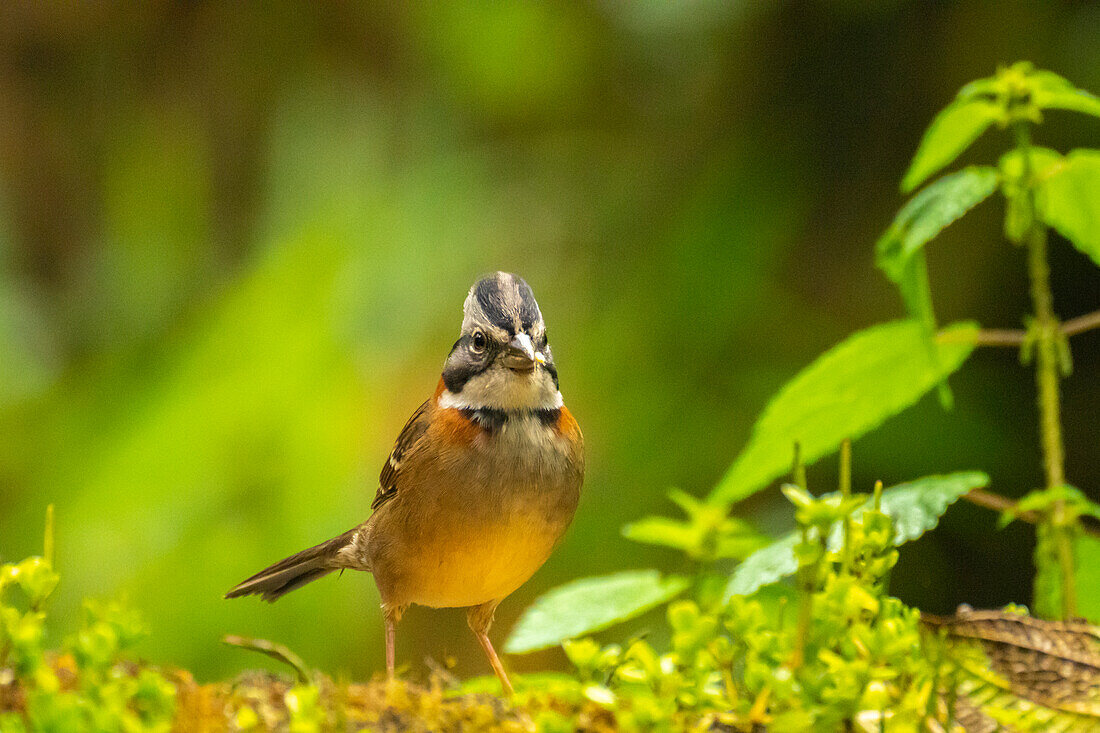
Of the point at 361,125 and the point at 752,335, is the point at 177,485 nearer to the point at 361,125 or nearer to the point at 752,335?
the point at 361,125

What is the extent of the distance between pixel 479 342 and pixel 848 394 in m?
0.81

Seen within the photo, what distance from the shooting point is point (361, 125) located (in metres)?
5.38

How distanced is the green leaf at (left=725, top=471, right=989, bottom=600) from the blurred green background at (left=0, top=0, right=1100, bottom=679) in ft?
8.03

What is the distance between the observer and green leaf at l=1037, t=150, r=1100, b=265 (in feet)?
6.52

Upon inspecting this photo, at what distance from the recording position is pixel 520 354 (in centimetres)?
221

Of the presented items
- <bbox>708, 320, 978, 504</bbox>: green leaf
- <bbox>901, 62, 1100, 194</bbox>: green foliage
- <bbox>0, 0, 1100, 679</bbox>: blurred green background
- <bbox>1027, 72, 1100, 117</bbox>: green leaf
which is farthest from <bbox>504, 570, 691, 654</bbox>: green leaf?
<bbox>0, 0, 1100, 679</bbox>: blurred green background

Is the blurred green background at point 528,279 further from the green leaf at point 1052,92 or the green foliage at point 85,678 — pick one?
the green foliage at point 85,678

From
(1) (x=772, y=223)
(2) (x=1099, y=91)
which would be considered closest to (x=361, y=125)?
(1) (x=772, y=223)

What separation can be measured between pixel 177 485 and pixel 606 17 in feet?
9.66

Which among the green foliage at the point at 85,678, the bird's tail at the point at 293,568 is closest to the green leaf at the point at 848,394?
the bird's tail at the point at 293,568

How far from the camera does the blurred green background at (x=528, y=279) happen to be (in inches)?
174

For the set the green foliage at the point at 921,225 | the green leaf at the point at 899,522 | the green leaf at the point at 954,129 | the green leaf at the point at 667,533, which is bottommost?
the green leaf at the point at 667,533

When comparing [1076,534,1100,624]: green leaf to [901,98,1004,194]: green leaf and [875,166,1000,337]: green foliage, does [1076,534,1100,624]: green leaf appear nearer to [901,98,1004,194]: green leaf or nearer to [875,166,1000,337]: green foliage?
[875,166,1000,337]: green foliage

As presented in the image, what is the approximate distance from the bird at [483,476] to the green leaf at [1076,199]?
1.07 m
